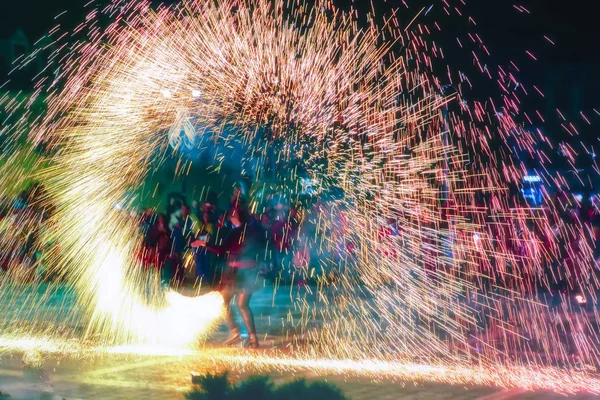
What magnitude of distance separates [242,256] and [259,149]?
9.30 meters

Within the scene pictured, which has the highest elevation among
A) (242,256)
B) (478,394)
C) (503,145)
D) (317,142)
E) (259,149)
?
(503,145)

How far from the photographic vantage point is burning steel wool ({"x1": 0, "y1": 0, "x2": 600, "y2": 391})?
10539 mm

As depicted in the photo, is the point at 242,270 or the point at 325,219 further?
the point at 325,219

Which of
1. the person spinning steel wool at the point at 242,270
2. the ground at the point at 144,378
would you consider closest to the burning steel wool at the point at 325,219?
the ground at the point at 144,378

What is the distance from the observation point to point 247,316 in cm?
1016

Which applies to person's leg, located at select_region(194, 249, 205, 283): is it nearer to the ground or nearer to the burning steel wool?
the burning steel wool

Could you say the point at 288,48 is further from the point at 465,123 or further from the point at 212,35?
the point at 465,123

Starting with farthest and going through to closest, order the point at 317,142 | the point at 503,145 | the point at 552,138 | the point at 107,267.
→ the point at 552,138, the point at 503,145, the point at 317,142, the point at 107,267

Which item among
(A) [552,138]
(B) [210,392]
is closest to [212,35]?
(B) [210,392]

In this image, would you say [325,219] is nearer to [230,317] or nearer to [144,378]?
[230,317]

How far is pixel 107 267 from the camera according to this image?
13172mm

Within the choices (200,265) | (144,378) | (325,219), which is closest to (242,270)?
(144,378)

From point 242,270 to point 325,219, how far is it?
17.4ft

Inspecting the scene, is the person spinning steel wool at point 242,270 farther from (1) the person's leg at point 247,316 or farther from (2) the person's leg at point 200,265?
(2) the person's leg at point 200,265
